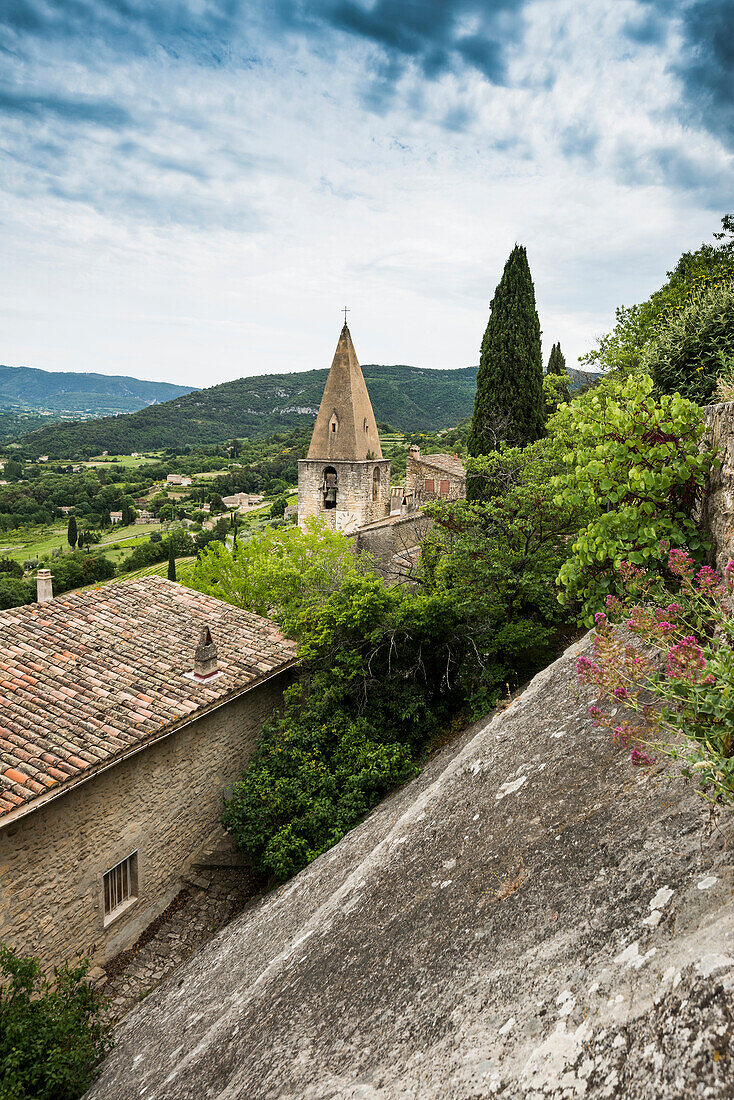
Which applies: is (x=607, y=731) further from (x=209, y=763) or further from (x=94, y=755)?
(x=209, y=763)

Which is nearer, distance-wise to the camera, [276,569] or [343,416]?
[276,569]

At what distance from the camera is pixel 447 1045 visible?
9.51ft

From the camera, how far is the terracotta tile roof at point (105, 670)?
825 centimetres

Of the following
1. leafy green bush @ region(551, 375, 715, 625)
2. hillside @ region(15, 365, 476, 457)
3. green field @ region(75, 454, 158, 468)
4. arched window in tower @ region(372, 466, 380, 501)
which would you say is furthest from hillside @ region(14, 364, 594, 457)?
leafy green bush @ region(551, 375, 715, 625)

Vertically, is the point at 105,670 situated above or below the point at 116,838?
above

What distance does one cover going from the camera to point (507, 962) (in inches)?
124

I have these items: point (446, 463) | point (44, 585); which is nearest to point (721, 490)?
point (44, 585)

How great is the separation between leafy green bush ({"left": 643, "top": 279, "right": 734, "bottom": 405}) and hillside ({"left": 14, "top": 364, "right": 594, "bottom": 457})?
10446 cm

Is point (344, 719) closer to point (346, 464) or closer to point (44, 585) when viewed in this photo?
point (44, 585)

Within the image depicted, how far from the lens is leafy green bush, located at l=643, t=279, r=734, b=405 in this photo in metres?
8.77

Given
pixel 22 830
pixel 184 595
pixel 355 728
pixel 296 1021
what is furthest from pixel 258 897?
pixel 184 595

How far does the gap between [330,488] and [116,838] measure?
23.0 m

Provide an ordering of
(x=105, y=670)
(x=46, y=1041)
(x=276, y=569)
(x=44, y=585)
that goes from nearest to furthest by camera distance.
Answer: (x=46, y=1041)
(x=105, y=670)
(x=44, y=585)
(x=276, y=569)

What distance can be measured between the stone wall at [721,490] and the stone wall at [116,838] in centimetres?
833
